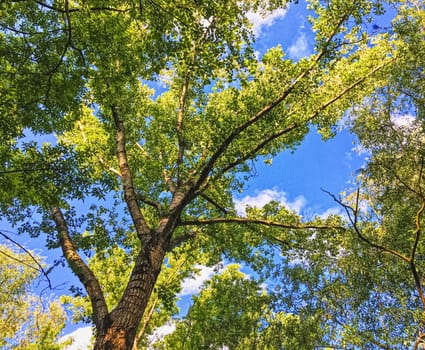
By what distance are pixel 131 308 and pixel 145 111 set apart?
28.4 ft

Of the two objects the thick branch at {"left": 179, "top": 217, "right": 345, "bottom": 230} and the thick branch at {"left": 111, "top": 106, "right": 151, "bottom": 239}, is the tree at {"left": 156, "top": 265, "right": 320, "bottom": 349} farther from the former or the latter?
the thick branch at {"left": 111, "top": 106, "right": 151, "bottom": 239}

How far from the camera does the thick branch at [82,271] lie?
623cm

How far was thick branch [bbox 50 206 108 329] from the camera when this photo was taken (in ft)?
20.4

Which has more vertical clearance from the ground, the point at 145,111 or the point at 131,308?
the point at 145,111

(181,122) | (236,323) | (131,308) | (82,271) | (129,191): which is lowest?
(131,308)

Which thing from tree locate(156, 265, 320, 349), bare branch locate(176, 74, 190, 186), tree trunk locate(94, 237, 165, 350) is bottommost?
tree trunk locate(94, 237, 165, 350)

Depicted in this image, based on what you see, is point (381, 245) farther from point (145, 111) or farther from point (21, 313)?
point (21, 313)

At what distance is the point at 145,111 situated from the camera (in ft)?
41.8

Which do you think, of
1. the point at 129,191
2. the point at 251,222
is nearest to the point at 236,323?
the point at 251,222

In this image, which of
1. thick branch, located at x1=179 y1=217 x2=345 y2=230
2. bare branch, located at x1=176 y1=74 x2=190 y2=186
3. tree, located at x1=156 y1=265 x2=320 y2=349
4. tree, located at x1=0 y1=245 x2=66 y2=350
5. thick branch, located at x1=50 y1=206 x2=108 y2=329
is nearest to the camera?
thick branch, located at x1=50 y1=206 x2=108 y2=329

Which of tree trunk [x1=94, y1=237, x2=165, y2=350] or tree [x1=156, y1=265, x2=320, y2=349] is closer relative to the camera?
tree trunk [x1=94, y1=237, x2=165, y2=350]

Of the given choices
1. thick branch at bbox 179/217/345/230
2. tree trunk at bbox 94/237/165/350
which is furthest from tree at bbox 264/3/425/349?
tree trunk at bbox 94/237/165/350

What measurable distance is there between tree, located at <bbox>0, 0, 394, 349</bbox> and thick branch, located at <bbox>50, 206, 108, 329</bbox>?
0.10ft

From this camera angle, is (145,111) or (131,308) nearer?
(131,308)
